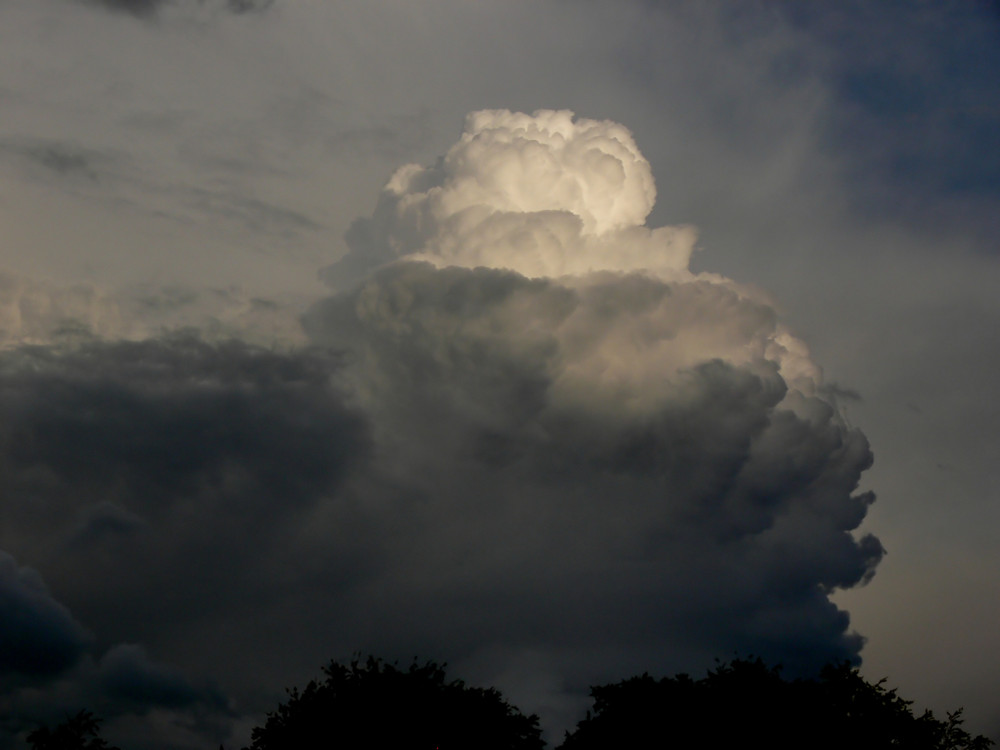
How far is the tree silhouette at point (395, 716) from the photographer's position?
91.3 m

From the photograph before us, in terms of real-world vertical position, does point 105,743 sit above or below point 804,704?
above

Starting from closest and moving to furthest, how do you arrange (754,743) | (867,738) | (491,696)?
(754,743) → (867,738) → (491,696)

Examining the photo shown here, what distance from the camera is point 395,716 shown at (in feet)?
302

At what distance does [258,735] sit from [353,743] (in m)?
12.3

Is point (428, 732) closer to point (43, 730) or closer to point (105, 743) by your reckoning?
point (105, 743)

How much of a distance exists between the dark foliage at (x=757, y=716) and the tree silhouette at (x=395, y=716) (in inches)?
295

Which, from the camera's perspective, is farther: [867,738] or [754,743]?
[867,738]

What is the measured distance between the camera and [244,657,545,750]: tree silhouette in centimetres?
9133

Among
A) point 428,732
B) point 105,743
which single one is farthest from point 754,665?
point 105,743

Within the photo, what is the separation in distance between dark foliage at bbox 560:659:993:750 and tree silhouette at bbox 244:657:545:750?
7.49m

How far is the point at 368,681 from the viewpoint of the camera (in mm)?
95750

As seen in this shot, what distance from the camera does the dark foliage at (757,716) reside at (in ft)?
287

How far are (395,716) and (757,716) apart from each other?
1216 inches

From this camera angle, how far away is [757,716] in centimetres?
8844
